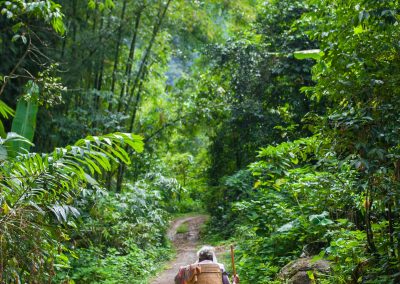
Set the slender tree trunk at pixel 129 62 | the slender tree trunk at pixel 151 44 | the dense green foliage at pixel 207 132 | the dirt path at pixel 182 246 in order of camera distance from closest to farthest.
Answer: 1. the dense green foliage at pixel 207 132
2. the dirt path at pixel 182 246
3. the slender tree trunk at pixel 129 62
4. the slender tree trunk at pixel 151 44

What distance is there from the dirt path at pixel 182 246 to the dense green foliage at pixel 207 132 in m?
0.37

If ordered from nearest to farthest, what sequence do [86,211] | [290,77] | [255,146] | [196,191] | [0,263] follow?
[0,263], [86,211], [290,77], [255,146], [196,191]

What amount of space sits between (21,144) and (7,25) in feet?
11.0

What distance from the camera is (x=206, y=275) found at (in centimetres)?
484

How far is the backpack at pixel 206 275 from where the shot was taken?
482 centimetres

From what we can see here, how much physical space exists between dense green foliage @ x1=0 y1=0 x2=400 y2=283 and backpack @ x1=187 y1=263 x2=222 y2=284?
4.22 ft

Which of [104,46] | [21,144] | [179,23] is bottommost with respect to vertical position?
[21,144]

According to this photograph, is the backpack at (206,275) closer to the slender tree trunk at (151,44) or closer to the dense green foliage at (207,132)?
the dense green foliage at (207,132)

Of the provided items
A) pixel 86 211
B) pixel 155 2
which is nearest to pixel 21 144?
pixel 86 211

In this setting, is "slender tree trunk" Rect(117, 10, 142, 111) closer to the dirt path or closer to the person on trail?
the dirt path

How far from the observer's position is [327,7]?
5.15 metres

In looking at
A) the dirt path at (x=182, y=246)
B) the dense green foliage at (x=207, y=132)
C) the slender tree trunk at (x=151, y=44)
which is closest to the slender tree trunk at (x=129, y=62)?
the dense green foliage at (x=207, y=132)

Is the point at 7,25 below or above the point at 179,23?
below

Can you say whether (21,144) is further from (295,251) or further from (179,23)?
(179,23)
